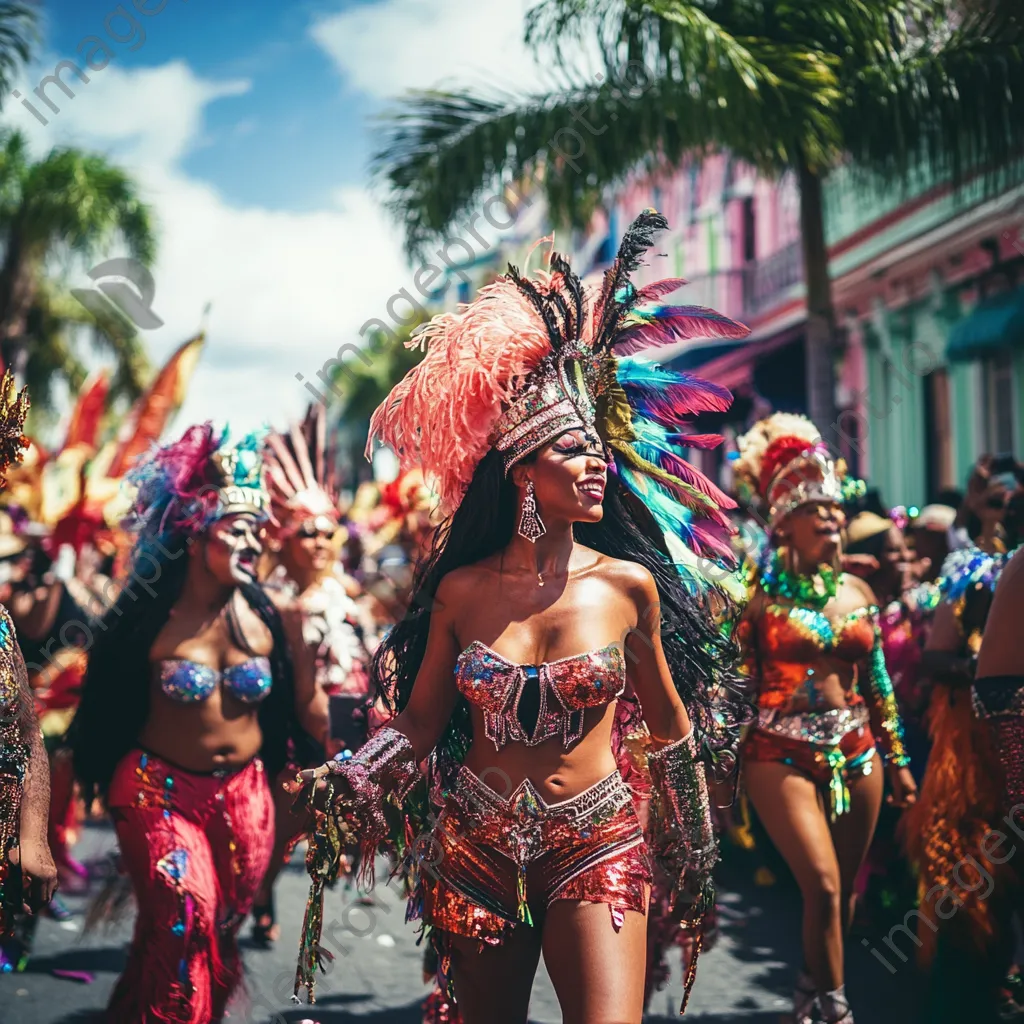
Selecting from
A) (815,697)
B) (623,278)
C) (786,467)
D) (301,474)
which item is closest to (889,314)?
(301,474)

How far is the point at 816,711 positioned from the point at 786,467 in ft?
3.75

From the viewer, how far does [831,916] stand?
16.0 feet

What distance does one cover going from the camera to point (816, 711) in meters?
5.34

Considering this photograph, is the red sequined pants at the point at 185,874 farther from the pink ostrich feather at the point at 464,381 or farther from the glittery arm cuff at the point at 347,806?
the pink ostrich feather at the point at 464,381

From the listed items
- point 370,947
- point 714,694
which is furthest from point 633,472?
point 370,947

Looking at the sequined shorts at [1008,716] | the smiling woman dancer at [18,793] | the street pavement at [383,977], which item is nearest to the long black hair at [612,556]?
the sequined shorts at [1008,716]

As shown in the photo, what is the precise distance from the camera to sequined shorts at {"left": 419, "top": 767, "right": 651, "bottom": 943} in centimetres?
341

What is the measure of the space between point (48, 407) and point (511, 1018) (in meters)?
26.7

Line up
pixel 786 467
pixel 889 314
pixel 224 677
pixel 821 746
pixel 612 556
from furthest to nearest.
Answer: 1. pixel 889 314
2. pixel 786 467
3. pixel 821 746
4. pixel 224 677
5. pixel 612 556

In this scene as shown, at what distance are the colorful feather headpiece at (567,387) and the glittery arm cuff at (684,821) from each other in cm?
75

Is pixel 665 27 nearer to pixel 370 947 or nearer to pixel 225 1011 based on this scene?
pixel 370 947

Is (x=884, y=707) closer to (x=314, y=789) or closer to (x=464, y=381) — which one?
(x=464, y=381)

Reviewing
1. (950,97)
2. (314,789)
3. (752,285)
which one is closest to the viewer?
(314,789)

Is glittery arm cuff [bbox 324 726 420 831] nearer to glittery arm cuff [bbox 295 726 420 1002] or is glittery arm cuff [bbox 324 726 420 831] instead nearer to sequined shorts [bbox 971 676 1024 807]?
glittery arm cuff [bbox 295 726 420 1002]
